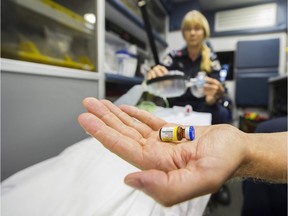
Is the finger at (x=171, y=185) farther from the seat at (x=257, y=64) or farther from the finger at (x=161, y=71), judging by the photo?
the seat at (x=257, y=64)

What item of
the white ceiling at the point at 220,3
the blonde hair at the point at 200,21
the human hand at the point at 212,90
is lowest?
the human hand at the point at 212,90

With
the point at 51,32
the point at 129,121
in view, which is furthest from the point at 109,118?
the point at 51,32

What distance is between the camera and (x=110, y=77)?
3.16 feet

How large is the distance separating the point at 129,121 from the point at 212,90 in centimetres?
24

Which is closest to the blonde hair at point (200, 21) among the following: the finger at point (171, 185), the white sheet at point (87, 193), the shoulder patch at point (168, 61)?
the shoulder patch at point (168, 61)

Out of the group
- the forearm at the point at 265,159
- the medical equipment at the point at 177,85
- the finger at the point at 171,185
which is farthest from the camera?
the medical equipment at the point at 177,85

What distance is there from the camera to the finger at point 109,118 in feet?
1.17

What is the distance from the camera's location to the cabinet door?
63 centimetres

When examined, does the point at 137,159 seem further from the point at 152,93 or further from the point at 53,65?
the point at 53,65

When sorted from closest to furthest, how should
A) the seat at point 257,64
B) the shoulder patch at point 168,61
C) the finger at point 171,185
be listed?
the finger at point 171,185
the shoulder patch at point 168,61
the seat at point 257,64

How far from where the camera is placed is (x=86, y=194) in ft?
1.09

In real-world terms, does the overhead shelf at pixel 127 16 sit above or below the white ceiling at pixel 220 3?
above

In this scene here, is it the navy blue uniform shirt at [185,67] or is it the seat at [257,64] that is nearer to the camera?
the navy blue uniform shirt at [185,67]

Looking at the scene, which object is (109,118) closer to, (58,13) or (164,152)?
(164,152)
